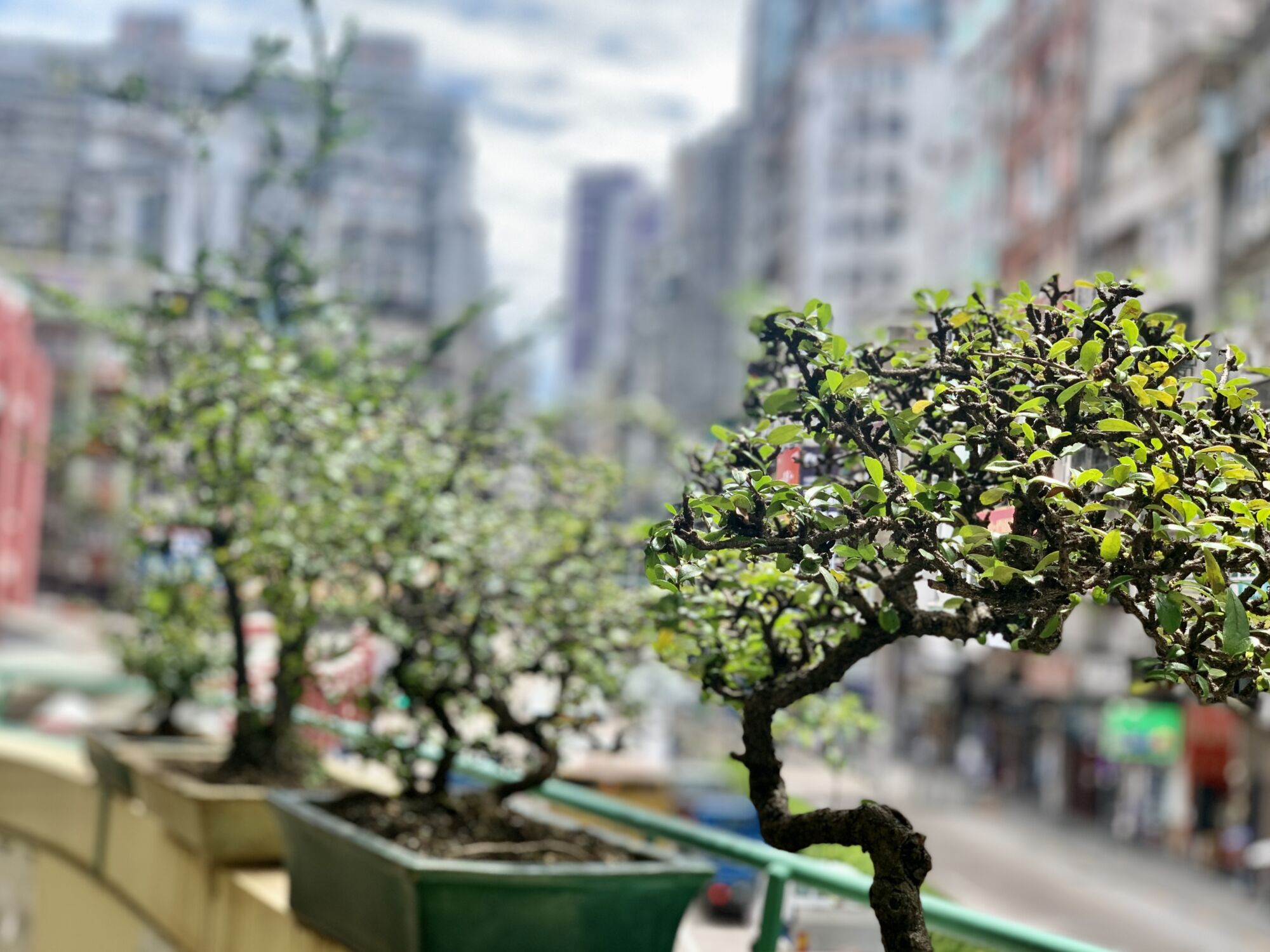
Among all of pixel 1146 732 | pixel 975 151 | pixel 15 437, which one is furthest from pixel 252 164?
pixel 1146 732

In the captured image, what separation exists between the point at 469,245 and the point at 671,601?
103086mm

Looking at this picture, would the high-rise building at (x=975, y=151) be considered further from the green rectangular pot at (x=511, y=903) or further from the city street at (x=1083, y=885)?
the green rectangular pot at (x=511, y=903)

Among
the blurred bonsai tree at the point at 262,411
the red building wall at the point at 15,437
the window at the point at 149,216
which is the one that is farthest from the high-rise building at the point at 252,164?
the blurred bonsai tree at the point at 262,411

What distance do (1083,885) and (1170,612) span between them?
30031 mm

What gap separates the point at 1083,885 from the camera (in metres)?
30.6

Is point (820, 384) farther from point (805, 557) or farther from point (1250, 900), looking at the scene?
point (1250, 900)

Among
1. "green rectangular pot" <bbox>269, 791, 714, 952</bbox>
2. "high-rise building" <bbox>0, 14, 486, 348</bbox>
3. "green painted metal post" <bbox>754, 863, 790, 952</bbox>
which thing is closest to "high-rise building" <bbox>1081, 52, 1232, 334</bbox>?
"green painted metal post" <bbox>754, 863, 790, 952</bbox>

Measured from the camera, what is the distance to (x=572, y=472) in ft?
18.3

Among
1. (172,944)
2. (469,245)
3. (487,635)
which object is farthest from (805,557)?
(469,245)

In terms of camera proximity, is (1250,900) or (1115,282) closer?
(1115,282)

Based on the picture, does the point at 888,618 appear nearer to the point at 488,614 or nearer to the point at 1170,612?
the point at 1170,612

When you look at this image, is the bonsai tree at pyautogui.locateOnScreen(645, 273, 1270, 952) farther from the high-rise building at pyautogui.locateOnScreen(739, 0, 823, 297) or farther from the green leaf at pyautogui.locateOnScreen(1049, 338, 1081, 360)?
the high-rise building at pyautogui.locateOnScreen(739, 0, 823, 297)

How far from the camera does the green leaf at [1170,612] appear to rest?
7.68 feet

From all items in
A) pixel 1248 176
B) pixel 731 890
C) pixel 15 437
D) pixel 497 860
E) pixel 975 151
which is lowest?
pixel 731 890
